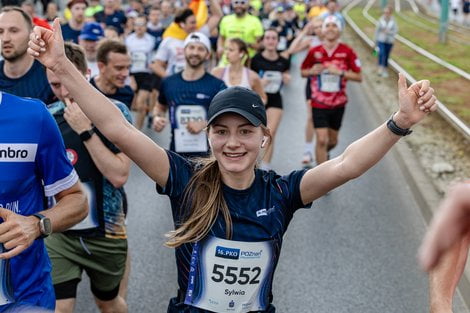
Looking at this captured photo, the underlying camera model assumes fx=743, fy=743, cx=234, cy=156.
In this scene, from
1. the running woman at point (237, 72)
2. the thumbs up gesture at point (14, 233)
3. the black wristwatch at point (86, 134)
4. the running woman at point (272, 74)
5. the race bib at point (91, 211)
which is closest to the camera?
the thumbs up gesture at point (14, 233)

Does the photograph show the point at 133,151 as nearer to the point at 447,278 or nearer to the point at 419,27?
the point at 447,278

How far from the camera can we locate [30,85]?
15.1ft

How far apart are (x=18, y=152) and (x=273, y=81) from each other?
6354mm

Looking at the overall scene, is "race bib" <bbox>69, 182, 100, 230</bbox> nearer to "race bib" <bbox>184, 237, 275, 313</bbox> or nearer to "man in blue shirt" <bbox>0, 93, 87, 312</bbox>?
"man in blue shirt" <bbox>0, 93, 87, 312</bbox>

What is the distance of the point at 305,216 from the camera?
7.62 metres

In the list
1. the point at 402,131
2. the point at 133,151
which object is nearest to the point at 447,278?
the point at 402,131

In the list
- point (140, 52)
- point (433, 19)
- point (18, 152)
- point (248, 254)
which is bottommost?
point (433, 19)

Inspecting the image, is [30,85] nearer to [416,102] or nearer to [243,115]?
[243,115]

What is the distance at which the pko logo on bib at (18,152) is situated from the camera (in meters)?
2.96

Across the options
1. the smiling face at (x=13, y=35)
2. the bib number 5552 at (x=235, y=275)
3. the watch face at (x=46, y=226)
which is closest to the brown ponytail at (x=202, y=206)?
the bib number 5552 at (x=235, y=275)

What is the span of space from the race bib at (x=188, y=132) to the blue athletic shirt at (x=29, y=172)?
3534mm

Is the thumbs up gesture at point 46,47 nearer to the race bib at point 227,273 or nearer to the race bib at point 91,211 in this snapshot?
the race bib at point 227,273

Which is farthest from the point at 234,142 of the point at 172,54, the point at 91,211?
the point at 172,54

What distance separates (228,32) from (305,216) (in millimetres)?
4529
